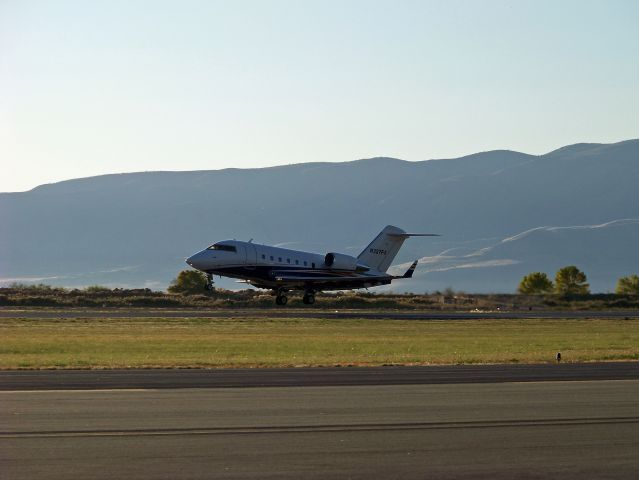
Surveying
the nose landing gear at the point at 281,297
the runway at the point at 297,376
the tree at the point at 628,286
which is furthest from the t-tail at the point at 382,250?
the runway at the point at 297,376

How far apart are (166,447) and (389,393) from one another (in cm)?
855

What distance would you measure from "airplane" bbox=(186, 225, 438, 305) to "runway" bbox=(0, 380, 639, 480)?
48743 millimetres

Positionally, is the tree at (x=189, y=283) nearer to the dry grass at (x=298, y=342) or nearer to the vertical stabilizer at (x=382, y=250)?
the vertical stabilizer at (x=382, y=250)

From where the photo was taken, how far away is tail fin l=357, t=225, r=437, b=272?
274 feet

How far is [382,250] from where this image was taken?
277ft

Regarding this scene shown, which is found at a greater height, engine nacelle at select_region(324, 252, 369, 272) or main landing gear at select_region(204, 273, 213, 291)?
engine nacelle at select_region(324, 252, 369, 272)

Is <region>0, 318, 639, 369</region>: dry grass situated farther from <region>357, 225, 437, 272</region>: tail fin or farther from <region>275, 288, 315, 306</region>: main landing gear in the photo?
<region>357, 225, 437, 272</region>: tail fin

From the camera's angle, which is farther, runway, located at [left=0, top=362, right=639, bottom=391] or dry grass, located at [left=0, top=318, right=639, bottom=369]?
dry grass, located at [left=0, top=318, right=639, bottom=369]

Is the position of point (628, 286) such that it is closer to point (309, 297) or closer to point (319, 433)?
point (309, 297)

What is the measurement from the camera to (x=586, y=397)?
23.8 metres

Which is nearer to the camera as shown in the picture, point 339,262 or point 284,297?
point 339,262

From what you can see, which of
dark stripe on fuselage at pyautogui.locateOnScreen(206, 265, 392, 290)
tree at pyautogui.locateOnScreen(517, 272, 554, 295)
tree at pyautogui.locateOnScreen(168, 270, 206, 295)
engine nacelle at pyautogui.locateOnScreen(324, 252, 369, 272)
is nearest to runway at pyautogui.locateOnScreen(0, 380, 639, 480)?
dark stripe on fuselage at pyautogui.locateOnScreen(206, 265, 392, 290)

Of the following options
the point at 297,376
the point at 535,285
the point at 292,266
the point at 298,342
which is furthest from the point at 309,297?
the point at 535,285

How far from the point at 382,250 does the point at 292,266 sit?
10.1m
